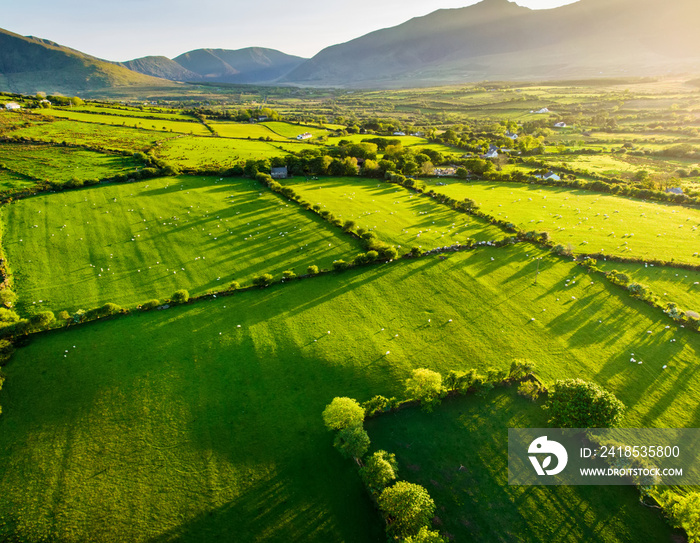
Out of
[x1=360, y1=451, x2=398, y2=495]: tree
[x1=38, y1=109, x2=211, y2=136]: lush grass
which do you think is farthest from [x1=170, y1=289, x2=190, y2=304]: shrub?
[x1=38, y1=109, x2=211, y2=136]: lush grass

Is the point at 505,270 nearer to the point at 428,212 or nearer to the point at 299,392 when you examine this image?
→ the point at 428,212

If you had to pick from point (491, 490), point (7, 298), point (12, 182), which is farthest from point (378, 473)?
point (12, 182)

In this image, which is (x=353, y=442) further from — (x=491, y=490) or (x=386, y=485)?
(x=491, y=490)

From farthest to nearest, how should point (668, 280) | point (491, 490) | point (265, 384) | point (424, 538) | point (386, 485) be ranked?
point (668, 280) < point (265, 384) < point (491, 490) < point (386, 485) < point (424, 538)

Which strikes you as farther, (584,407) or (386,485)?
(584,407)

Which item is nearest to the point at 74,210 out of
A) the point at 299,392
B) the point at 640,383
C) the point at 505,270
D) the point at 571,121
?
the point at 299,392

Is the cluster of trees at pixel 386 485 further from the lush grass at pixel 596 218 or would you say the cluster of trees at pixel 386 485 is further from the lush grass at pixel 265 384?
the lush grass at pixel 596 218

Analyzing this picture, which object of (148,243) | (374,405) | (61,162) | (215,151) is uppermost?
(215,151)
